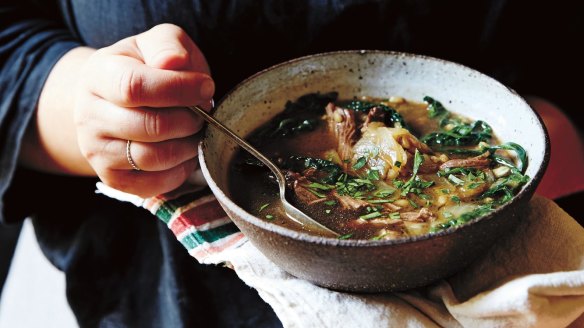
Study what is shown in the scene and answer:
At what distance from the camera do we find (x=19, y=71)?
169 centimetres

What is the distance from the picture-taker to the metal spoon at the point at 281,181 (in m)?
1.20

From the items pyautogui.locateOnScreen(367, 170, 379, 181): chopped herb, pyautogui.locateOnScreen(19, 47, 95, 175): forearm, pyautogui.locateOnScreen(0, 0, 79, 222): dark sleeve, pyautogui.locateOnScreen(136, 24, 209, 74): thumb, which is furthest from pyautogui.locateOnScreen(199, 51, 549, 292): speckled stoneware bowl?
pyautogui.locateOnScreen(0, 0, 79, 222): dark sleeve

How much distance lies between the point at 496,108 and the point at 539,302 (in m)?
0.55

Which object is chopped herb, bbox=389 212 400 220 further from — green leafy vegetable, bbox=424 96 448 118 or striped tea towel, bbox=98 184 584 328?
green leafy vegetable, bbox=424 96 448 118

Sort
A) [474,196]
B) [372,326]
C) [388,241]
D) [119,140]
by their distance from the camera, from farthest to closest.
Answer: [119,140] < [474,196] < [372,326] < [388,241]

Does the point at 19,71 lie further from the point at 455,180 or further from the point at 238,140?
the point at 455,180

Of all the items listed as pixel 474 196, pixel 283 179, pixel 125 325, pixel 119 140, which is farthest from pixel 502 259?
pixel 125 325

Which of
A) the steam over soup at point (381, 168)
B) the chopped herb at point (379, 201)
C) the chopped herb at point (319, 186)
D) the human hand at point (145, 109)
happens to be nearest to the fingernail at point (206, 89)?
the human hand at point (145, 109)

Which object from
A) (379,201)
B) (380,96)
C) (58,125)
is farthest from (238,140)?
(58,125)

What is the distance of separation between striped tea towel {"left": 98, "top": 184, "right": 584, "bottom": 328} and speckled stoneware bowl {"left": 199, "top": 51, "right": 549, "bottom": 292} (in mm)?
43

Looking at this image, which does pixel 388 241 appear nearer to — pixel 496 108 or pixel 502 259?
pixel 502 259

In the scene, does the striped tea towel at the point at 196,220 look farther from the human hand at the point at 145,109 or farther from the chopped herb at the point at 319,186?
the chopped herb at the point at 319,186

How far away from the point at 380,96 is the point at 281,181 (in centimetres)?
47

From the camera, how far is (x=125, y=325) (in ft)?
5.17
